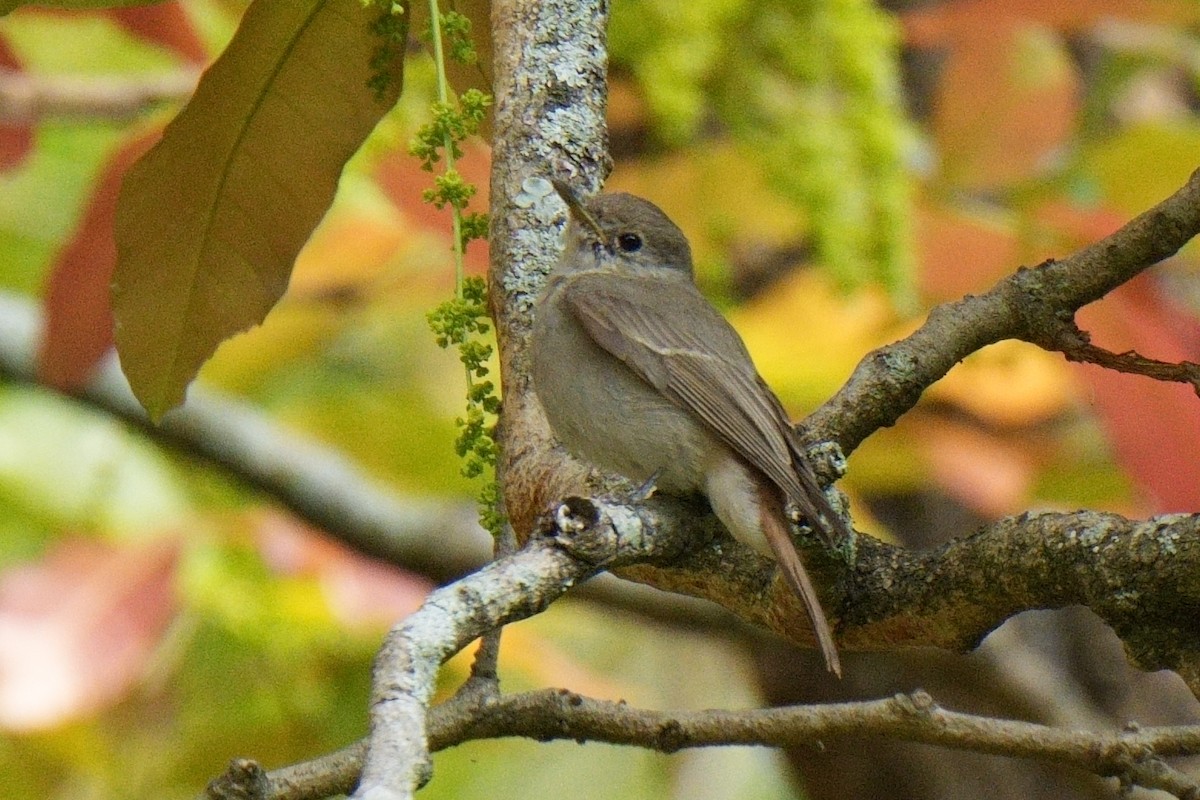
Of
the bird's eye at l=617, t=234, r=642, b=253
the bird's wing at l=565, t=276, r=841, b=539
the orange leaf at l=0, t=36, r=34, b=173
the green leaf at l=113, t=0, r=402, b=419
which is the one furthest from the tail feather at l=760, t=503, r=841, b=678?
the orange leaf at l=0, t=36, r=34, b=173

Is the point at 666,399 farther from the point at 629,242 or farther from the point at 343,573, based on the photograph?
the point at 343,573

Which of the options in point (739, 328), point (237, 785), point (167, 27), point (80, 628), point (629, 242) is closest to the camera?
point (237, 785)

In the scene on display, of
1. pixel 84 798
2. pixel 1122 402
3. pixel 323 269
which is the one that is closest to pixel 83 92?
pixel 323 269

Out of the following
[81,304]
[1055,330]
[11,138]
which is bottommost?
[1055,330]

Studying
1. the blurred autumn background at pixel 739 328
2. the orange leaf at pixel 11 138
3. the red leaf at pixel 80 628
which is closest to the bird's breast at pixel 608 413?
the blurred autumn background at pixel 739 328

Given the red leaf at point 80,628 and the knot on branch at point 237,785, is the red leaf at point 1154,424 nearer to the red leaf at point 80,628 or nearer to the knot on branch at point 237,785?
the knot on branch at point 237,785

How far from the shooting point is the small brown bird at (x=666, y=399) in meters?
2.79

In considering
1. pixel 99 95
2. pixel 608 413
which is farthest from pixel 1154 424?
pixel 99 95

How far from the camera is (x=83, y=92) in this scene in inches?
187

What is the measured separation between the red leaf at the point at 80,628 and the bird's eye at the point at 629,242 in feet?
5.44

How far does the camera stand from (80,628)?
15.3ft

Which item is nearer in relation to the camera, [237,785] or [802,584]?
[237,785]

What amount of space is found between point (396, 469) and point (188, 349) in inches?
87.3

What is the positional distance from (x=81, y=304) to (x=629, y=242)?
1439mm
